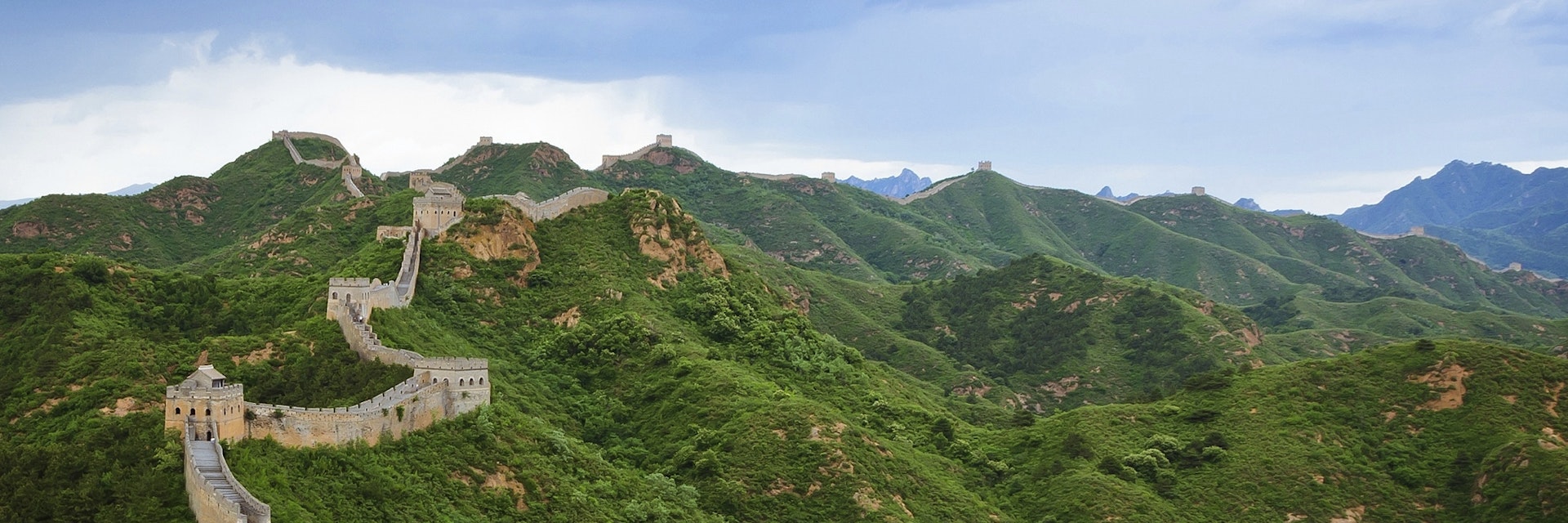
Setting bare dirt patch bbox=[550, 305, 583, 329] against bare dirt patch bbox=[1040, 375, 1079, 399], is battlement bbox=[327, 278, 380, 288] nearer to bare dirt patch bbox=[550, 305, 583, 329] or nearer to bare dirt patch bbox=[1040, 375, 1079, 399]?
bare dirt patch bbox=[550, 305, 583, 329]

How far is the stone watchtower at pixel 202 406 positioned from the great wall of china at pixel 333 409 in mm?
27

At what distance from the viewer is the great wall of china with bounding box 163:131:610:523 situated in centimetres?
4316

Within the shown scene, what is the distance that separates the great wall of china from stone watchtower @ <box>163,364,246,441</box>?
27 mm

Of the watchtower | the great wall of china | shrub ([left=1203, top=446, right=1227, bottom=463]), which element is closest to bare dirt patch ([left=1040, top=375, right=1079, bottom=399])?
shrub ([left=1203, top=446, right=1227, bottom=463])

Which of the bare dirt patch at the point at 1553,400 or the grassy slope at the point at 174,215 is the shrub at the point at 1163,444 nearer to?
the bare dirt patch at the point at 1553,400

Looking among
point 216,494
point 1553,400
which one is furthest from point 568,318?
point 1553,400

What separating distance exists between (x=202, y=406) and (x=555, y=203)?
56.5 metres

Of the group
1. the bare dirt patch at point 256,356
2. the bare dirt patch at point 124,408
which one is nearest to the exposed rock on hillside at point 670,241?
the bare dirt patch at point 256,356

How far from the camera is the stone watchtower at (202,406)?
45.9 m

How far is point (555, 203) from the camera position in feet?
334

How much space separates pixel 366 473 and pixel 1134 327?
107152 millimetres

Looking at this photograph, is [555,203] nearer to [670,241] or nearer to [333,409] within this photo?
[670,241]

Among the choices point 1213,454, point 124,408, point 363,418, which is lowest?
point 1213,454

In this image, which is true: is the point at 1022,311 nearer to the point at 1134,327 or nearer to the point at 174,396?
the point at 1134,327
